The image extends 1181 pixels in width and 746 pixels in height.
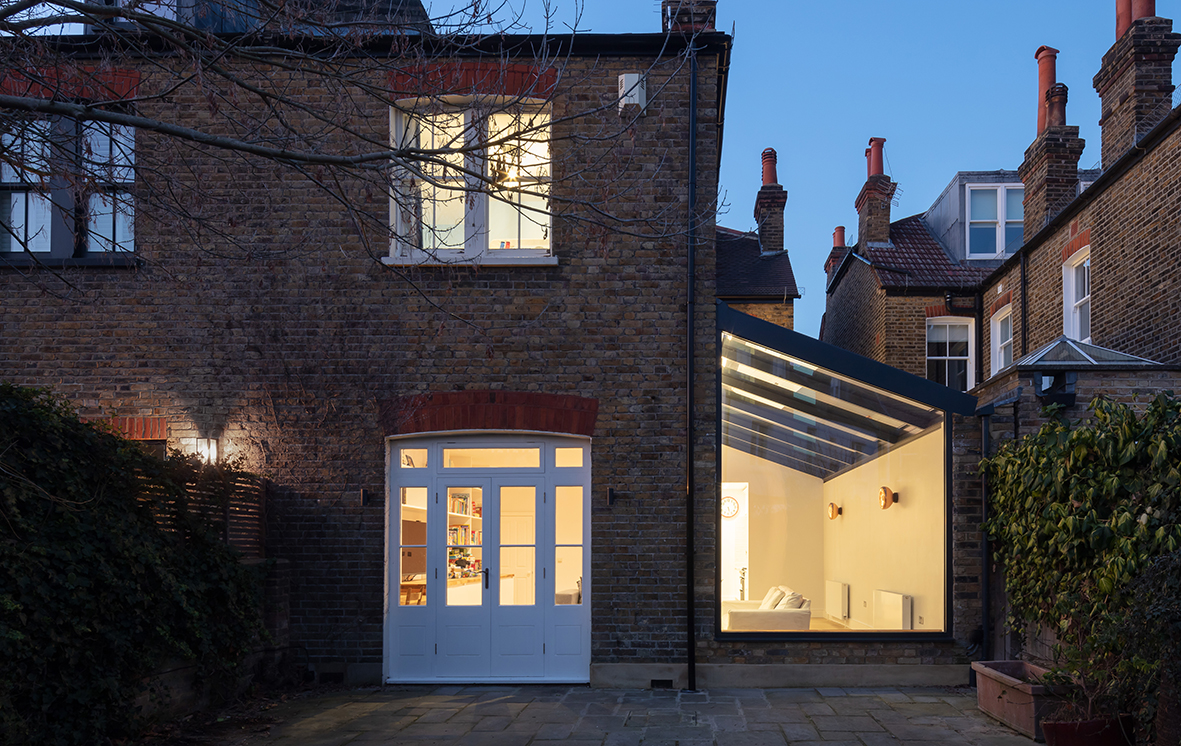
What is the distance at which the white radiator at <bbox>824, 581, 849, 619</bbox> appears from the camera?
889 centimetres

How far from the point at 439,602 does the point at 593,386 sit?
8.58ft

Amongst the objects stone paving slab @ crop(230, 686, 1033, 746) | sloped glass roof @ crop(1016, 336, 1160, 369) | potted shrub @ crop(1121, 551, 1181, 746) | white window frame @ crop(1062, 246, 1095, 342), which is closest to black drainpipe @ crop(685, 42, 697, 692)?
stone paving slab @ crop(230, 686, 1033, 746)

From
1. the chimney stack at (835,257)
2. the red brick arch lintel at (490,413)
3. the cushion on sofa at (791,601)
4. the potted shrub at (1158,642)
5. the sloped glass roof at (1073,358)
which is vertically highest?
the chimney stack at (835,257)

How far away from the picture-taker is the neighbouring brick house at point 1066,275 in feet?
27.7

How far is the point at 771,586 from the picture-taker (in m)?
8.98

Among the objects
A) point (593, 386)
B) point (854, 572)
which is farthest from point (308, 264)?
point (854, 572)

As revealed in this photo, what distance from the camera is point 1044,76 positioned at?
49.6ft

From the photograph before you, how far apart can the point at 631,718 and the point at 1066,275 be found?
31.2ft

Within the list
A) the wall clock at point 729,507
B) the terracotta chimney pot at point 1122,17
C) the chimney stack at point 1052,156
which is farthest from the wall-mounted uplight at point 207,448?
the chimney stack at point 1052,156

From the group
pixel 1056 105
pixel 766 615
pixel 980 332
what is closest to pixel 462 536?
pixel 766 615

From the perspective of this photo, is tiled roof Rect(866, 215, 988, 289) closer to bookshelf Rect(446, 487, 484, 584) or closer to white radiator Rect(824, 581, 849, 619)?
white radiator Rect(824, 581, 849, 619)

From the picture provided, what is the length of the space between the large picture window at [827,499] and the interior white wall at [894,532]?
1 cm

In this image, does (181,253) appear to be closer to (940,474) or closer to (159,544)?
(159,544)

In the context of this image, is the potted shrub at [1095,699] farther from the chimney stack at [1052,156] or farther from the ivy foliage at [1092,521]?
the chimney stack at [1052,156]
